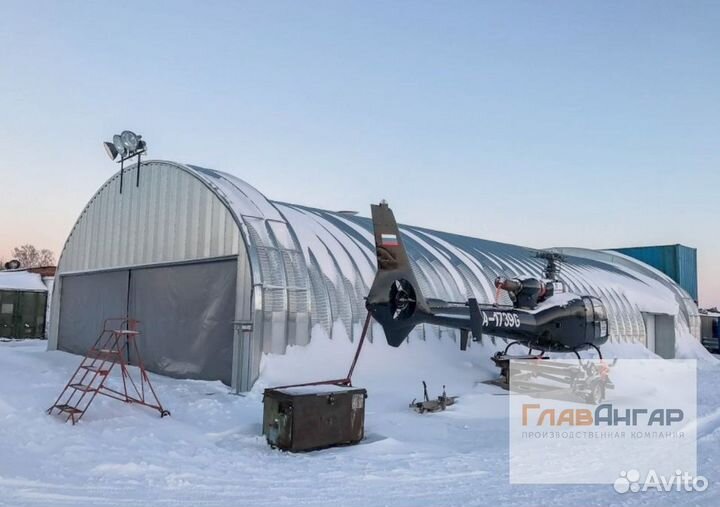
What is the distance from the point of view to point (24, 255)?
343ft

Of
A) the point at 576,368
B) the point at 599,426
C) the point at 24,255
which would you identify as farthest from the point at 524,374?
the point at 24,255

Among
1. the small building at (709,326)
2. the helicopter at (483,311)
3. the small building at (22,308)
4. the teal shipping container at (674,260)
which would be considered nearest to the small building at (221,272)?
the helicopter at (483,311)

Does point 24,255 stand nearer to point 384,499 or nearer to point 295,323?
point 295,323

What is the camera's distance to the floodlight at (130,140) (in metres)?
18.3

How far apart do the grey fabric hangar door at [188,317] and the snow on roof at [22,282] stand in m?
16.0

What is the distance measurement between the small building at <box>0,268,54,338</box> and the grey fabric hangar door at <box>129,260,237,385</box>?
15917 millimetres

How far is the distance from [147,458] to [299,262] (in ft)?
23.8

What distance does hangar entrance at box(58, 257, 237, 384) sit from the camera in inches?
563

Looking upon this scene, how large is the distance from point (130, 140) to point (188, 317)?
21.6 feet

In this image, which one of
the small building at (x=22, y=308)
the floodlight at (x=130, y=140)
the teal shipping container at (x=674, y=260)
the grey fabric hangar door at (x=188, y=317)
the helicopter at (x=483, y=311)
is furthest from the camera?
the teal shipping container at (x=674, y=260)

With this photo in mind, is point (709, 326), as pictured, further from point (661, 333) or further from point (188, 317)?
point (188, 317)

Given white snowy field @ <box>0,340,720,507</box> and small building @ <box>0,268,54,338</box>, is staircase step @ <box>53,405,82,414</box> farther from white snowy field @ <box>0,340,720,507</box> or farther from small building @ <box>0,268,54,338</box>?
small building @ <box>0,268,54,338</box>

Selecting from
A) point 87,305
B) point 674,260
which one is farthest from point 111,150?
point 674,260

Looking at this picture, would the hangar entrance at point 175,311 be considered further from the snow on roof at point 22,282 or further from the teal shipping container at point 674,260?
the teal shipping container at point 674,260
